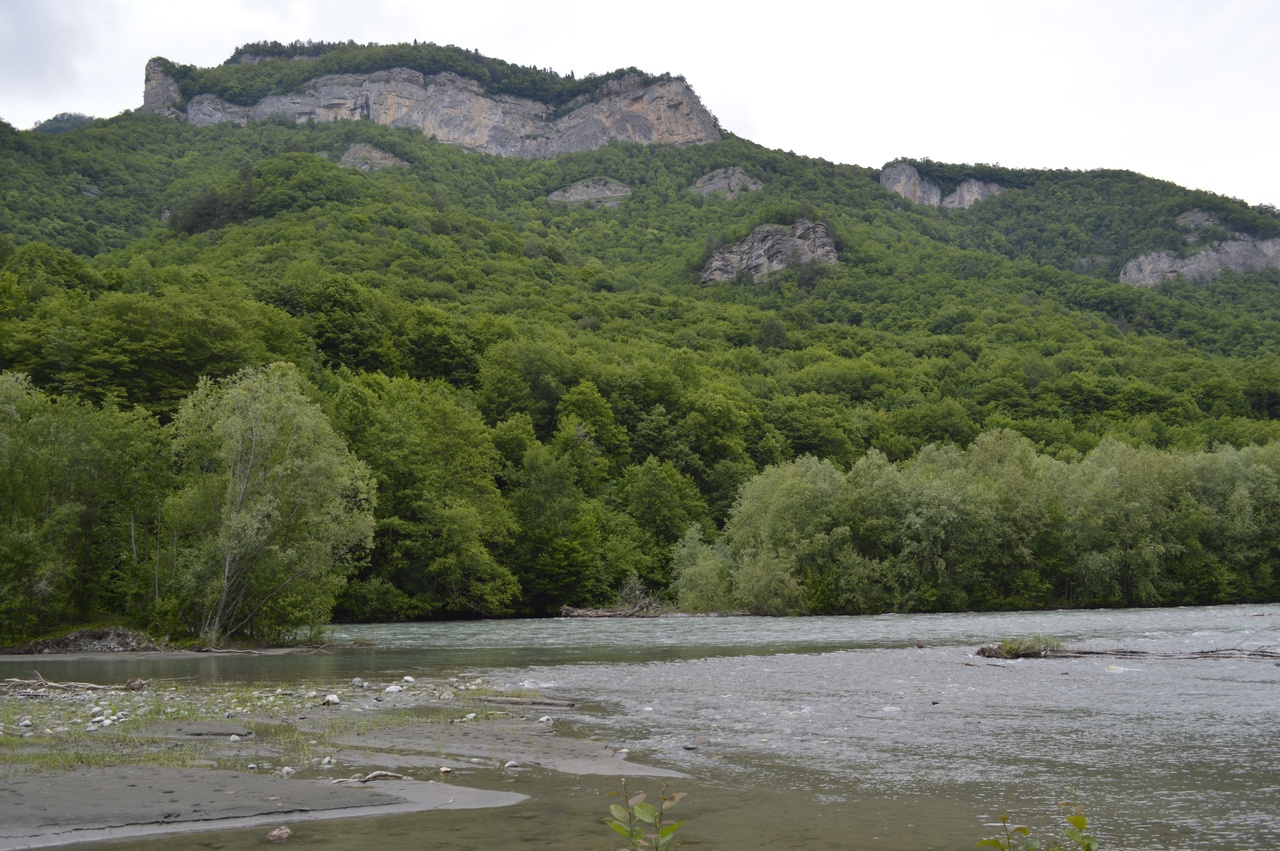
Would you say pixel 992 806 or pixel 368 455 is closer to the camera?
pixel 992 806

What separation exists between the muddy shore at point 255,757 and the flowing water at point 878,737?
66 centimetres

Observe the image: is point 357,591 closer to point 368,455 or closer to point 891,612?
point 368,455

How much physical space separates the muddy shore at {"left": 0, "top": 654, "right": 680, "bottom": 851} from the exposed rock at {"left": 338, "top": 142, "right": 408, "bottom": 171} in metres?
178

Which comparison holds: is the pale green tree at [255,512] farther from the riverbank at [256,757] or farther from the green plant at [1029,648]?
the green plant at [1029,648]

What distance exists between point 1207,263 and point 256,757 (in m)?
199

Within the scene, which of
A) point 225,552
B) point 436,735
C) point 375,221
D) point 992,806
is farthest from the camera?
point 375,221

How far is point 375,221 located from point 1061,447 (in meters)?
95.0

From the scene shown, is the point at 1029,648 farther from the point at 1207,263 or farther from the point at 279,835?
the point at 1207,263

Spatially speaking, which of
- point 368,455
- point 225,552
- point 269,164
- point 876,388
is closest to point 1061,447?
Answer: point 876,388

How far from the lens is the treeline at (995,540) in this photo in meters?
59.8

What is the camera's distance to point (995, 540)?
62.3 meters

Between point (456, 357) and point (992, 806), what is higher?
point (456, 357)

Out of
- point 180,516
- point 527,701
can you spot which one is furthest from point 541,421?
point 527,701

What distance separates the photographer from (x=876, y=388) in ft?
407
